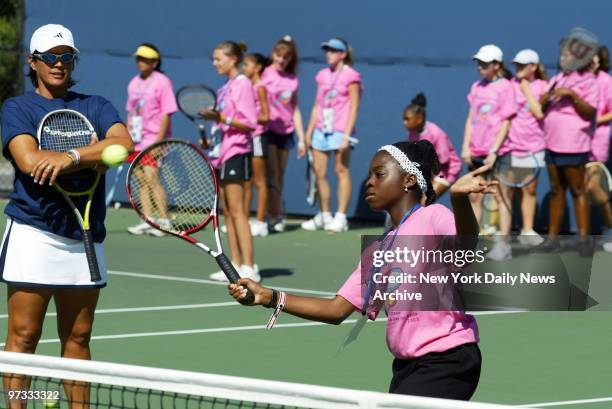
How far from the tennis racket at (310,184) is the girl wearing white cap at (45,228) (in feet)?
31.1

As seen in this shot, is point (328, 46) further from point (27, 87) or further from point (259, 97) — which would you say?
point (27, 87)

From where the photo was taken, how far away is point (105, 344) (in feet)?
28.7

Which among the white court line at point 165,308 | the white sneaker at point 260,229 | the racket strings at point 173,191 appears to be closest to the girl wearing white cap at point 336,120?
the white sneaker at point 260,229

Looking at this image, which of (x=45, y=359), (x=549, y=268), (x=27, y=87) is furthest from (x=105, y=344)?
(x=27, y=87)

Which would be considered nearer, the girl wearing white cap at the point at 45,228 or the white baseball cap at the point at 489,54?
the girl wearing white cap at the point at 45,228

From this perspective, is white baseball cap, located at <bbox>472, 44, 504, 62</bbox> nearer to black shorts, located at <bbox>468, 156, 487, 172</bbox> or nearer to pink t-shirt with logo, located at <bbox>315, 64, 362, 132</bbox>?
black shorts, located at <bbox>468, 156, 487, 172</bbox>

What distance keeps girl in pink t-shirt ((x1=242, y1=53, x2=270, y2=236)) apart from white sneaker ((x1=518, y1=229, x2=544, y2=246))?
266 centimetres

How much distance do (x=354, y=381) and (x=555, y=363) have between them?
4.36 feet

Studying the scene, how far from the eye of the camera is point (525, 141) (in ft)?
45.0

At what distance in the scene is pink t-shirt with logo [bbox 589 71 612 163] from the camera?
A: 43.3ft

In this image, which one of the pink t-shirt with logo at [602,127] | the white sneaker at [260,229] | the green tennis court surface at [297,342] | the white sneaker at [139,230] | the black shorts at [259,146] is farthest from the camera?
the white sneaker at [139,230]

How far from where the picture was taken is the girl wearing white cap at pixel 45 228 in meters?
6.05

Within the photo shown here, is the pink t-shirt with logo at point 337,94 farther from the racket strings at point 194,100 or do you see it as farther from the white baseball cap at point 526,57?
the racket strings at point 194,100

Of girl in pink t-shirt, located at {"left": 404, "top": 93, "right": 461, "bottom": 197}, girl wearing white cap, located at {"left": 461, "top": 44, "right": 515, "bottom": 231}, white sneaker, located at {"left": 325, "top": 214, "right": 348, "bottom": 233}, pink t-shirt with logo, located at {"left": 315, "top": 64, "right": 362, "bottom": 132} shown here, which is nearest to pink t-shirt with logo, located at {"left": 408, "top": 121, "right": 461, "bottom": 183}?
girl in pink t-shirt, located at {"left": 404, "top": 93, "right": 461, "bottom": 197}
